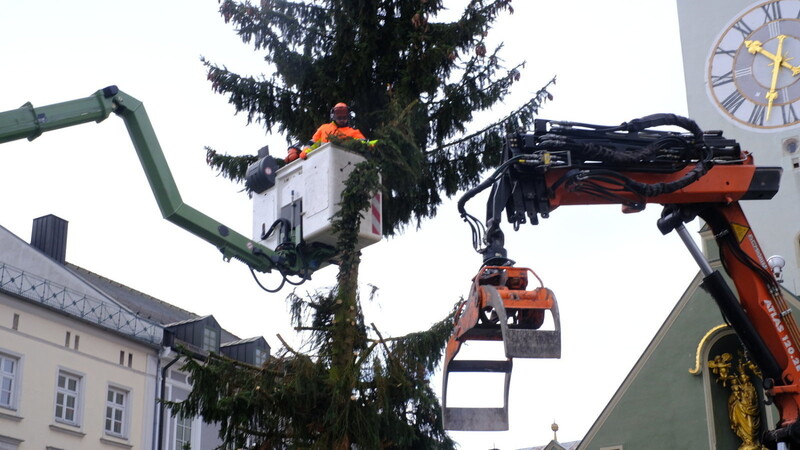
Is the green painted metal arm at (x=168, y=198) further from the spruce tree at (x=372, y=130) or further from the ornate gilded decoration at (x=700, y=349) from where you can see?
the ornate gilded decoration at (x=700, y=349)

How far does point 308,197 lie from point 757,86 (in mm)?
23913

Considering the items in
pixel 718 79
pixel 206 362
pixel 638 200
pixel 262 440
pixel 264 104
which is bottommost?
pixel 262 440

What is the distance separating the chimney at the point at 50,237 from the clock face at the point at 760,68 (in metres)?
18.6

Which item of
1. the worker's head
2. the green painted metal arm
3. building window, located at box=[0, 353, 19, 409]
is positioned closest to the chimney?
building window, located at box=[0, 353, 19, 409]

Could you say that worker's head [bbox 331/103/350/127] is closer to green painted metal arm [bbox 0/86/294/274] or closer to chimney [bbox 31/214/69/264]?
green painted metal arm [bbox 0/86/294/274]

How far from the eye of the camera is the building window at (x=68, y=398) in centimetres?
3008

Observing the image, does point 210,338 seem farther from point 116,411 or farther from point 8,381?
point 8,381

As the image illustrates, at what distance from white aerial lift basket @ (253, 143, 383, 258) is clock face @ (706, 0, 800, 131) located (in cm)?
2294

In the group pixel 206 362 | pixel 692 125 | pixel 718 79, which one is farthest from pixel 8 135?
pixel 718 79

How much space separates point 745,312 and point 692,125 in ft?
7.09

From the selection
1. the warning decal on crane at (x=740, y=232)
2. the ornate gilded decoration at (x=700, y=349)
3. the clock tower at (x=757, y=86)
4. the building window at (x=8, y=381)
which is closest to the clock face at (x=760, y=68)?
the clock tower at (x=757, y=86)

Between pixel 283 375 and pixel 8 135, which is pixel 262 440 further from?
pixel 8 135

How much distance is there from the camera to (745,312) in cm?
1348

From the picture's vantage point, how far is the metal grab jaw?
10.5 m
